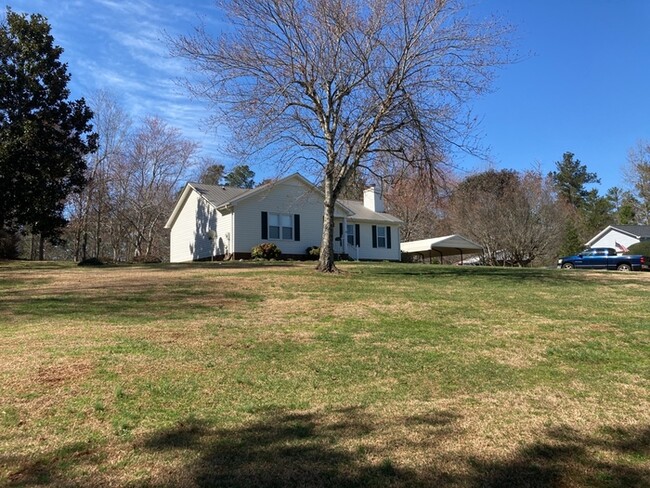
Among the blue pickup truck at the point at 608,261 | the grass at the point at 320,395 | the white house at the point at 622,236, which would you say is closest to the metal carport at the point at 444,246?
the blue pickup truck at the point at 608,261

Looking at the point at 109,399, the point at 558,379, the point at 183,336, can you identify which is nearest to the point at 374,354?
the point at 558,379

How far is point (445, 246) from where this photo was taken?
34438 millimetres

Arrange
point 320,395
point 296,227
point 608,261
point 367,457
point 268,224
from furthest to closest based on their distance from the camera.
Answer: point 608,261
point 296,227
point 268,224
point 320,395
point 367,457

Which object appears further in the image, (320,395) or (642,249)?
(642,249)

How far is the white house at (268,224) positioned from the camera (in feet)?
82.3

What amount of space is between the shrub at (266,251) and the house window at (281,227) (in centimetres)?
162

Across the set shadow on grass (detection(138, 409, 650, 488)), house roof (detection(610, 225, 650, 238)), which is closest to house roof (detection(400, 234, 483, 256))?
house roof (detection(610, 225, 650, 238))

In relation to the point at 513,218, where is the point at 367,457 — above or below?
below

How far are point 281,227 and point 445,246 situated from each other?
1320 cm

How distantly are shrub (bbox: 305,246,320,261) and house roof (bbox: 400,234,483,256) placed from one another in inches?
444

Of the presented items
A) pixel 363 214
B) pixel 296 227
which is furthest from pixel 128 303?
pixel 363 214

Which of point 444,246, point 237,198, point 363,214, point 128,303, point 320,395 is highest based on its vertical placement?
point 237,198

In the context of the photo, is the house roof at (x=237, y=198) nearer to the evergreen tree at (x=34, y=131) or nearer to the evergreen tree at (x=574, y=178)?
the evergreen tree at (x=34, y=131)

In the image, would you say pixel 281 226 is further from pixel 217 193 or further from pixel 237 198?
pixel 217 193
